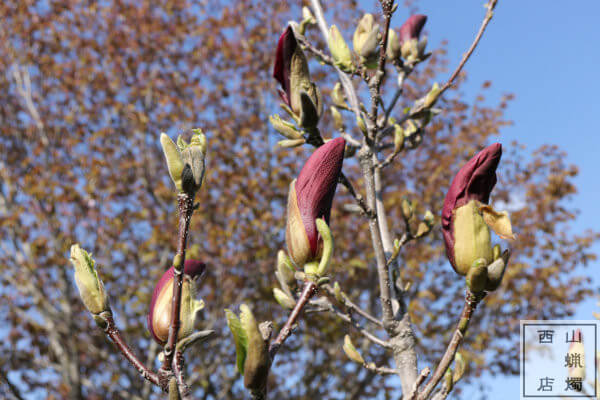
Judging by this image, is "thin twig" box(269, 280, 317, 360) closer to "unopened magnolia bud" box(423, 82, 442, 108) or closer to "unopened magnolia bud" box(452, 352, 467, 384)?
"unopened magnolia bud" box(452, 352, 467, 384)

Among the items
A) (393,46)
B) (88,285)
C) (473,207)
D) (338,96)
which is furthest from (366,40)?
(88,285)

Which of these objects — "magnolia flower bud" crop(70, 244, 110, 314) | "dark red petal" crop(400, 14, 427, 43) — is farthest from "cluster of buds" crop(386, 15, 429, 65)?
"magnolia flower bud" crop(70, 244, 110, 314)

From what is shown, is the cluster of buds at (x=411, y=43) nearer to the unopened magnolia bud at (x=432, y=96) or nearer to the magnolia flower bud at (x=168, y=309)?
the unopened magnolia bud at (x=432, y=96)

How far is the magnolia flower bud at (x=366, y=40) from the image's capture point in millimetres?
1461

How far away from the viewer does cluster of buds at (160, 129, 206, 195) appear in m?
0.66

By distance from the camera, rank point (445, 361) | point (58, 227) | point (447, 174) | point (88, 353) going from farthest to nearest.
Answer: point (447, 174), point (88, 353), point (58, 227), point (445, 361)

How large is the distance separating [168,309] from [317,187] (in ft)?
1.00

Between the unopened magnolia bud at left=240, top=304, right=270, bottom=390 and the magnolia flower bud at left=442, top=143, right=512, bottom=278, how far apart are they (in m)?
0.34

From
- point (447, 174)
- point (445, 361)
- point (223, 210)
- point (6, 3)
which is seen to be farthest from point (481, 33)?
point (6, 3)

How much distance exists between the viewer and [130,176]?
6.34m

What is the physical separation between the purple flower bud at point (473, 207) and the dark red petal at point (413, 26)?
116 centimetres

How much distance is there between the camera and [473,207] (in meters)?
0.77

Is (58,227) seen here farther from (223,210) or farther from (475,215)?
(475,215)

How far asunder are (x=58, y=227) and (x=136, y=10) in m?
3.09
